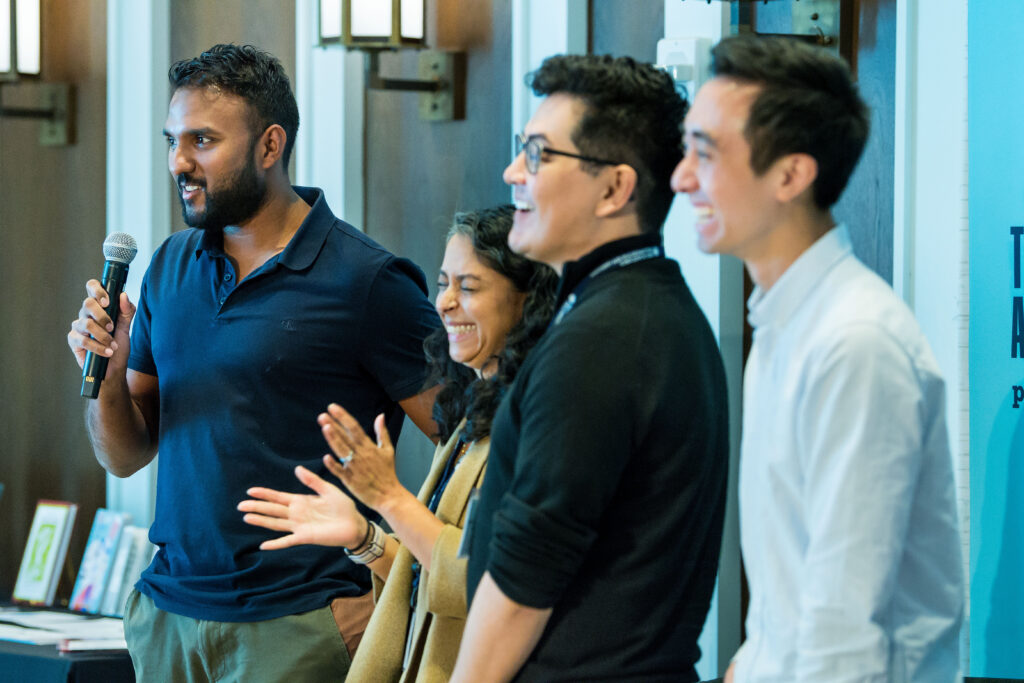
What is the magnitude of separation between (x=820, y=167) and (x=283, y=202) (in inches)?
57.6

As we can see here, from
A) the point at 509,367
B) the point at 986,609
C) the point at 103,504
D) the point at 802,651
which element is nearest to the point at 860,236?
the point at 986,609

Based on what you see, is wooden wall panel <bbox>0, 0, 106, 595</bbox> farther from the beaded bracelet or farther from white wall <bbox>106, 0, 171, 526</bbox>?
the beaded bracelet

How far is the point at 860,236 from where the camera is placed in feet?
8.43

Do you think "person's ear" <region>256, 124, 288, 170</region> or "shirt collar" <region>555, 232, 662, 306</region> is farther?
"person's ear" <region>256, 124, 288, 170</region>

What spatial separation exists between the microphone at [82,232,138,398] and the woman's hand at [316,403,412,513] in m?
0.79

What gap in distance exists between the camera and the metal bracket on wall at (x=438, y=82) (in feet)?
11.1

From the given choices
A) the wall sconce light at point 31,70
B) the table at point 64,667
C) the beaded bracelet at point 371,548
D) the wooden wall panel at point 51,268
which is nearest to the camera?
the beaded bracelet at point 371,548

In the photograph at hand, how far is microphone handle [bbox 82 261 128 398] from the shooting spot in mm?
2439

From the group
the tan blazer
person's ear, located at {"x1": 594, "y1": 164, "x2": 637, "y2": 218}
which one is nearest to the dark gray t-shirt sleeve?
the tan blazer

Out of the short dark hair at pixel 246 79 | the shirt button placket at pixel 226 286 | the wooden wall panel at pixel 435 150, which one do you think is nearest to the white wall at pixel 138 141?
the wooden wall panel at pixel 435 150

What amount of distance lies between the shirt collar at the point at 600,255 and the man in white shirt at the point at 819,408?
19 centimetres

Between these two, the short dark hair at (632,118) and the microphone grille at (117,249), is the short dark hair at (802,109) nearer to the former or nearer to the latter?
the short dark hair at (632,118)

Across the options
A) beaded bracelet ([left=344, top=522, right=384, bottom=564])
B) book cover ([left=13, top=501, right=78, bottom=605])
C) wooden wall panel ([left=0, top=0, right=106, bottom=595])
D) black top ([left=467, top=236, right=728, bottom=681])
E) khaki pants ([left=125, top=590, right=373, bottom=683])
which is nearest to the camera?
black top ([left=467, top=236, right=728, bottom=681])

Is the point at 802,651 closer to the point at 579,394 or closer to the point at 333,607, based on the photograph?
the point at 579,394
